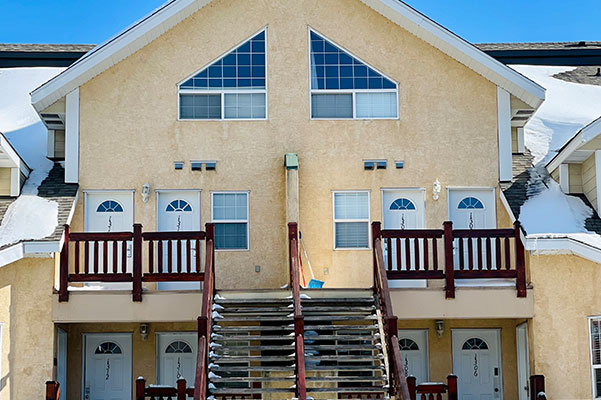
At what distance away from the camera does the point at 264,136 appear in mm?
20828

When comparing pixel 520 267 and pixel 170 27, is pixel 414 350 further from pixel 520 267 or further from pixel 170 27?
pixel 170 27

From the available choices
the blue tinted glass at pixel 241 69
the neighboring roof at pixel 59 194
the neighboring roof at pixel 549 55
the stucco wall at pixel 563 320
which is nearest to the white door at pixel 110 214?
the neighboring roof at pixel 59 194

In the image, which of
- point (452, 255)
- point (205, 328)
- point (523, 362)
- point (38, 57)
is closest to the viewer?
point (205, 328)

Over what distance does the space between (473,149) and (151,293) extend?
721 cm

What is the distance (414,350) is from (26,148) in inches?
366

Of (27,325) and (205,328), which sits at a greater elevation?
(27,325)

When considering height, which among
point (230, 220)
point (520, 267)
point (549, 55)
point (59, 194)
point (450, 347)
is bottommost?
point (450, 347)

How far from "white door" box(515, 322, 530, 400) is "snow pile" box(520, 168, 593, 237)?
1.97 m

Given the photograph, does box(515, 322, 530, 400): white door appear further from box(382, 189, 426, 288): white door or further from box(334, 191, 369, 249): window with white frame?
box(334, 191, 369, 249): window with white frame

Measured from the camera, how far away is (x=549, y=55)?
27.4 metres

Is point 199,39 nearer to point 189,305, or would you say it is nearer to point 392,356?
point 189,305

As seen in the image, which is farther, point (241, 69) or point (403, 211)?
point (241, 69)

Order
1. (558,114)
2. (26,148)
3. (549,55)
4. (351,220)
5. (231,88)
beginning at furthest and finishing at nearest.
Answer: (549,55)
(558,114)
(26,148)
(231,88)
(351,220)

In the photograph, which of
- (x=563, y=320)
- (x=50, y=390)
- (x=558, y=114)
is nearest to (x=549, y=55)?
(x=558, y=114)
